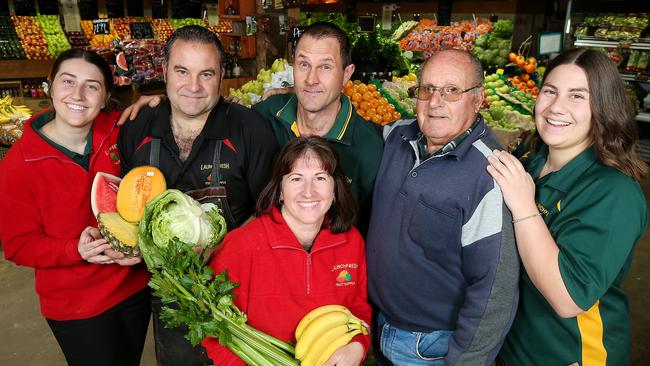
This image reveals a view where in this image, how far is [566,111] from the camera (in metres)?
1.67

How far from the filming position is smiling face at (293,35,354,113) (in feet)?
7.59

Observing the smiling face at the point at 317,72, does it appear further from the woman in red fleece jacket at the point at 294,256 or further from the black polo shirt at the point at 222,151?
the woman in red fleece jacket at the point at 294,256

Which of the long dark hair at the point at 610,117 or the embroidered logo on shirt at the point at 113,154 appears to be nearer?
the long dark hair at the point at 610,117

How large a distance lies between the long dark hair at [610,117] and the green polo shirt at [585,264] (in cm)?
5

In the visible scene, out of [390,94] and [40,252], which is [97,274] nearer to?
[40,252]

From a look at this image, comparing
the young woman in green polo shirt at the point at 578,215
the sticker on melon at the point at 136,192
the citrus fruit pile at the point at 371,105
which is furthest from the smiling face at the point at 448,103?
the citrus fruit pile at the point at 371,105

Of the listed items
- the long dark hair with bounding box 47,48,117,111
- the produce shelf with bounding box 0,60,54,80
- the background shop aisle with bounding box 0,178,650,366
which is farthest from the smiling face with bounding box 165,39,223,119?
the produce shelf with bounding box 0,60,54,80

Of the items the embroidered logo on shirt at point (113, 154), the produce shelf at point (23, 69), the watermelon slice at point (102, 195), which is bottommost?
the watermelon slice at point (102, 195)

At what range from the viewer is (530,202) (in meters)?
1.63

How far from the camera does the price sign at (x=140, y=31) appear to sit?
222 inches

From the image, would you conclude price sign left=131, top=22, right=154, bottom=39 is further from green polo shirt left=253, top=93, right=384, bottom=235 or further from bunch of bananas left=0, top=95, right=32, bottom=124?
green polo shirt left=253, top=93, right=384, bottom=235

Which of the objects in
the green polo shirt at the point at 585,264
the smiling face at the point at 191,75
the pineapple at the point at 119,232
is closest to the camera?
the green polo shirt at the point at 585,264

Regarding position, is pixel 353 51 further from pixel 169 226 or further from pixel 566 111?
pixel 169 226

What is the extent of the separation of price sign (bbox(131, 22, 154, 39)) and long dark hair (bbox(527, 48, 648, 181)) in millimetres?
5260
